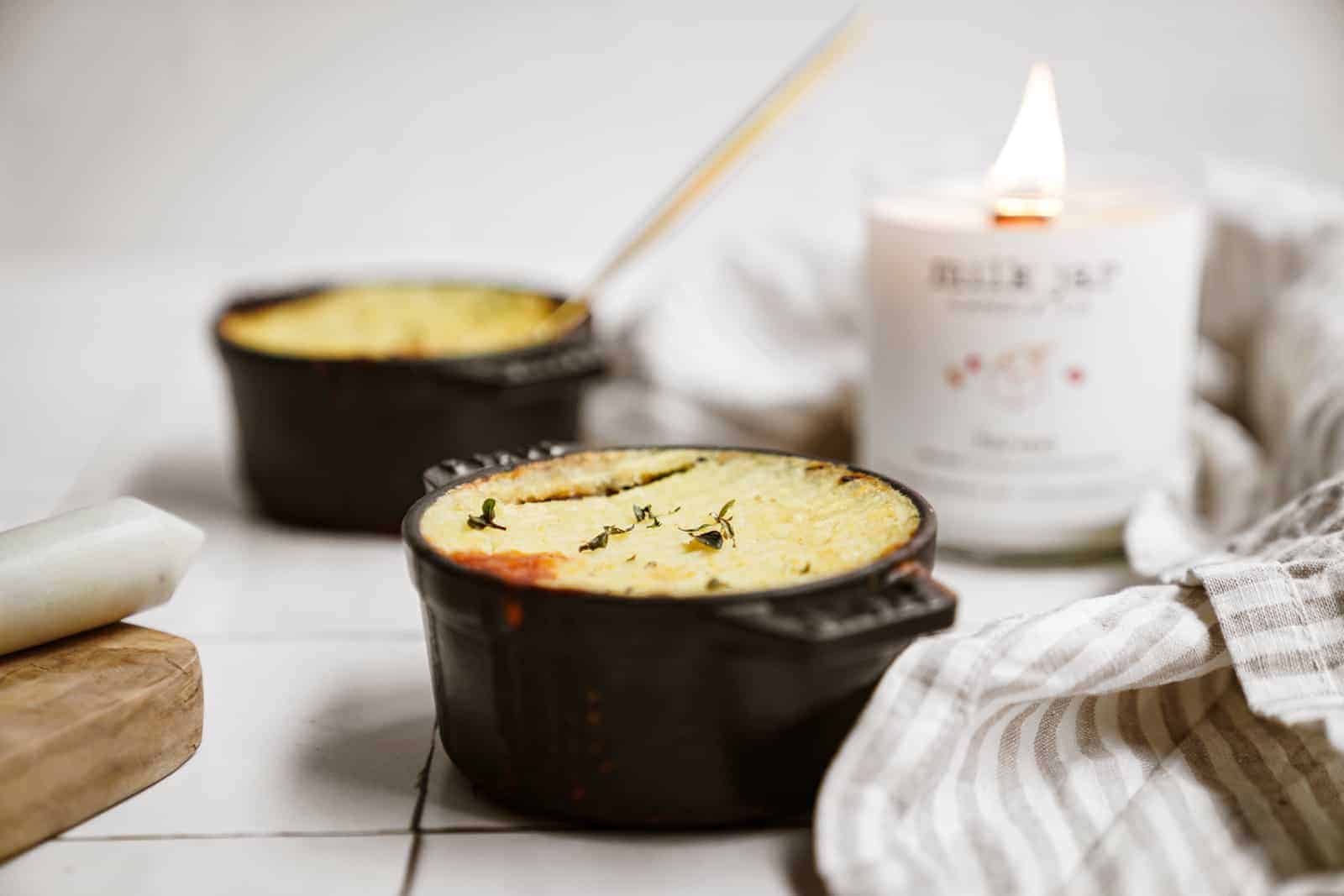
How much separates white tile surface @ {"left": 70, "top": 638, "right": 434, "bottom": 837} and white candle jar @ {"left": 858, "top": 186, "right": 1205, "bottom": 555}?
0.31 m

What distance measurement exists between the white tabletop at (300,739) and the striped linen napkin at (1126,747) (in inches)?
1.9

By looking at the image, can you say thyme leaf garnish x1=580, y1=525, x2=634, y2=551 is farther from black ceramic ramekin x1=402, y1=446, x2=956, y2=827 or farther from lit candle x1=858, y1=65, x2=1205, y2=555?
lit candle x1=858, y1=65, x2=1205, y2=555

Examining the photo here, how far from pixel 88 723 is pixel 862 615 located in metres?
0.29

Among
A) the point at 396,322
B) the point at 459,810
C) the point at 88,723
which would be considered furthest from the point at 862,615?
the point at 396,322

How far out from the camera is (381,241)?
5.17 ft

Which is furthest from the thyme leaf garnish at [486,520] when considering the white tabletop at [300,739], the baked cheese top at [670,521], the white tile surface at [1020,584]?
the white tile surface at [1020,584]

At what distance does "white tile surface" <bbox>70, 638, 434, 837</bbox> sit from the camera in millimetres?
577

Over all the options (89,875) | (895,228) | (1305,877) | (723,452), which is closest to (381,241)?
(895,228)

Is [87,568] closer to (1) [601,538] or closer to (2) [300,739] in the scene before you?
(2) [300,739]

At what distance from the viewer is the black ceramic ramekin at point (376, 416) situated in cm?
87

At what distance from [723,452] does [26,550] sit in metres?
0.30

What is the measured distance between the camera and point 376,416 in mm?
877

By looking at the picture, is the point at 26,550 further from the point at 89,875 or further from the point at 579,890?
the point at 579,890

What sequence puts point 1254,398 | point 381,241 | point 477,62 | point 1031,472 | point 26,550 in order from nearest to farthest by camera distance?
point 26,550, point 1031,472, point 1254,398, point 477,62, point 381,241
